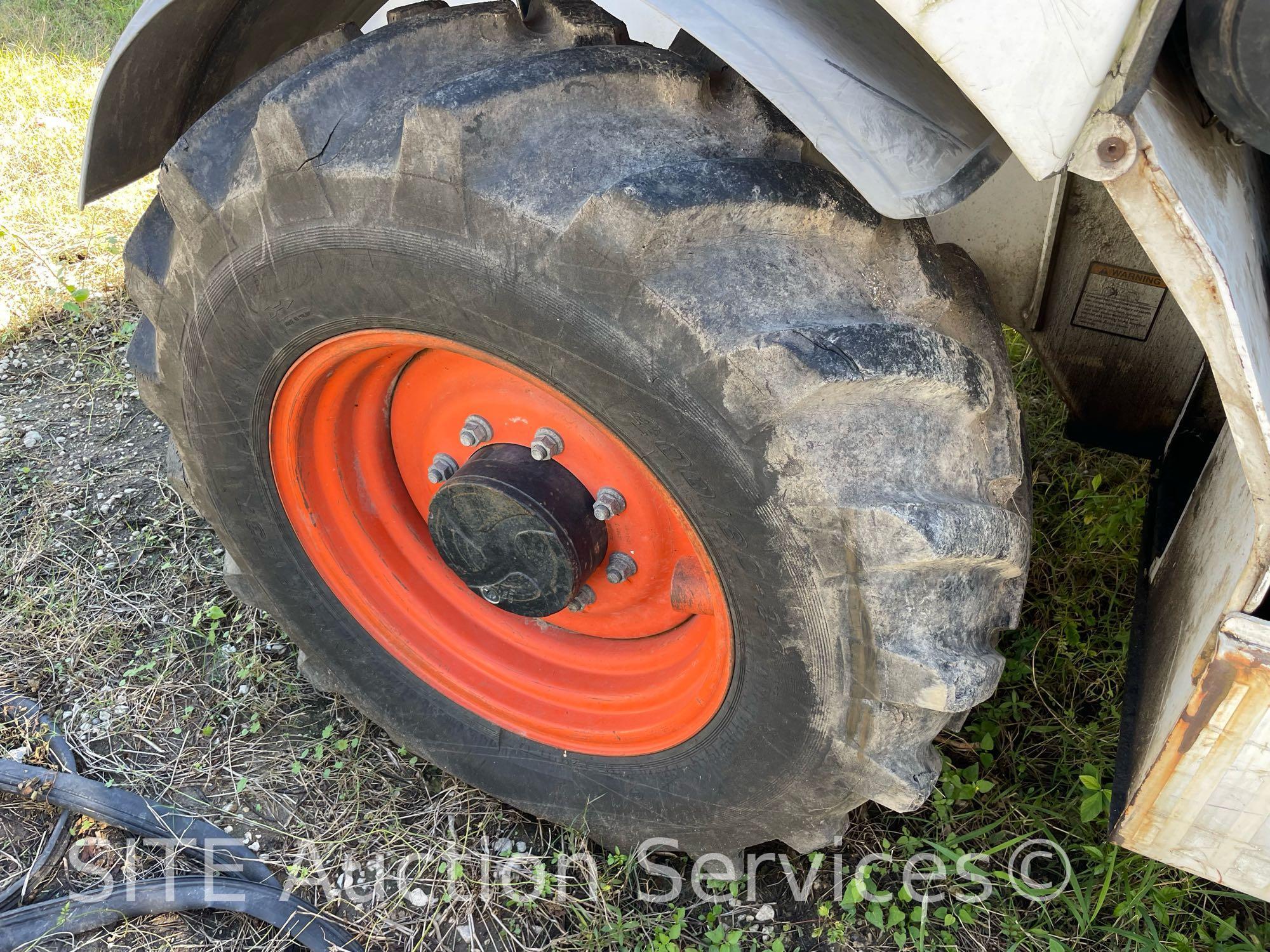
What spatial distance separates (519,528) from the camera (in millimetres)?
1296

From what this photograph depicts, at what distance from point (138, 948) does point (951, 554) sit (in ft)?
4.51

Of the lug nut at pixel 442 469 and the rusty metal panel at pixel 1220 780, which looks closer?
the rusty metal panel at pixel 1220 780

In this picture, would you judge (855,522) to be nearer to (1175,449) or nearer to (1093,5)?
(1093,5)

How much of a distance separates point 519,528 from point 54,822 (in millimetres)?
1046

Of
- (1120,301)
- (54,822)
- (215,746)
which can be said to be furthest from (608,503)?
(54,822)

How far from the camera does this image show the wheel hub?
129cm

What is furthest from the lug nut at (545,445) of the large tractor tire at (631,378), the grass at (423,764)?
the grass at (423,764)

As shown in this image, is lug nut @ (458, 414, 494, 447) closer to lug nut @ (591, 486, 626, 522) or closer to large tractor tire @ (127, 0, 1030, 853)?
large tractor tire @ (127, 0, 1030, 853)

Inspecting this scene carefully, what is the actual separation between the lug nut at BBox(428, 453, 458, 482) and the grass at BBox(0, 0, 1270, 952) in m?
0.63

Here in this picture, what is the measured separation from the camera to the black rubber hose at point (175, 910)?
4.84ft

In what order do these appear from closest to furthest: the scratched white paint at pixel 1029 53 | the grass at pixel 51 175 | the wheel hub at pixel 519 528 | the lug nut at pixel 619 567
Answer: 1. the scratched white paint at pixel 1029 53
2. the wheel hub at pixel 519 528
3. the lug nut at pixel 619 567
4. the grass at pixel 51 175

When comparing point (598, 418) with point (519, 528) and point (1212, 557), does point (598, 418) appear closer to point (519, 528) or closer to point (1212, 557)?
point (519, 528)

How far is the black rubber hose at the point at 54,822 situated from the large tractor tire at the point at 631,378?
0.62 metres

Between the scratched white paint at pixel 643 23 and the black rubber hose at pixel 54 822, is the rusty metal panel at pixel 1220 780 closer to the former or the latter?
the scratched white paint at pixel 643 23
